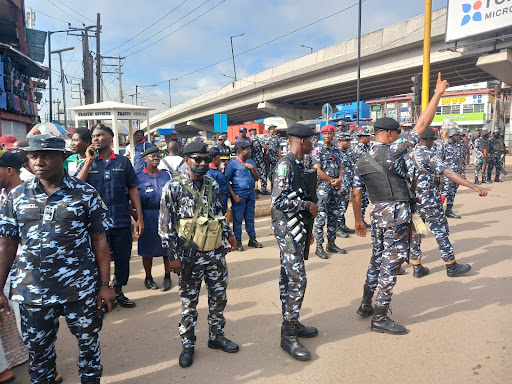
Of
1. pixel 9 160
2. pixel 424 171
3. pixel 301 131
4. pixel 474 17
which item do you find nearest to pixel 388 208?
pixel 301 131

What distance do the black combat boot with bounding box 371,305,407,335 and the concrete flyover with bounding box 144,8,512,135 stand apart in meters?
17.5

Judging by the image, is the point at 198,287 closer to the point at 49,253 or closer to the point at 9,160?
the point at 49,253

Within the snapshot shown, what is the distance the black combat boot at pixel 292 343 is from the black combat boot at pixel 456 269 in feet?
9.15

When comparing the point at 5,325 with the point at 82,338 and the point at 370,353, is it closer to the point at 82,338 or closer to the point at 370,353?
the point at 82,338

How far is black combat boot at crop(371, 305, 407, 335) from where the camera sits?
3.43 meters

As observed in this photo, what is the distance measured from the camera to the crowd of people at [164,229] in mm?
2234

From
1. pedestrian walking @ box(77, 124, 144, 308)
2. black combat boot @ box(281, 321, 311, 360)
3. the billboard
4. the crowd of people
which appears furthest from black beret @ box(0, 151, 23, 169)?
the billboard

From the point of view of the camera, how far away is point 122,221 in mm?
4043

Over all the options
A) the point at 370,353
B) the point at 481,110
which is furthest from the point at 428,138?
the point at 481,110

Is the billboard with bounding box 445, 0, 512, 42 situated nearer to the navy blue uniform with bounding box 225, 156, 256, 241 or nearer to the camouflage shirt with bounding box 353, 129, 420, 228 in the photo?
the navy blue uniform with bounding box 225, 156, 256, 241

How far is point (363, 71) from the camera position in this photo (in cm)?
2281

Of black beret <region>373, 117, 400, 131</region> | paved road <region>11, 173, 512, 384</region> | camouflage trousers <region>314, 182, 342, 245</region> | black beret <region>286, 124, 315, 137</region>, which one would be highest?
black beret <region>373, 117, 400, 131</region>

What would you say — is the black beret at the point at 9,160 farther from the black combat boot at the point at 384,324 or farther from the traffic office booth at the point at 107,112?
the traffic office booth at the point at 107,112

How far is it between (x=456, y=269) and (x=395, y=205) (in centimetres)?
214
